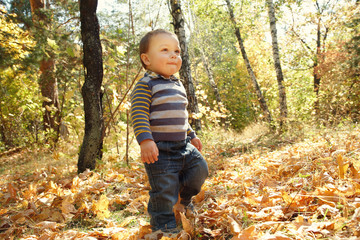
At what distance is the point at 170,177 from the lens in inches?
66.1

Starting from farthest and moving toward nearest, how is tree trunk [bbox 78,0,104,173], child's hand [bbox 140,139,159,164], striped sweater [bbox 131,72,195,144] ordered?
tree trunk [bbox 78,0,104,173]
striped sweater [bbox 131,72,195,144]
child's hand [bbox 140,139,159,164]

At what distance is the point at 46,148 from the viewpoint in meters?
6.70

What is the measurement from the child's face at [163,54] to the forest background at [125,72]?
1843 millimetres

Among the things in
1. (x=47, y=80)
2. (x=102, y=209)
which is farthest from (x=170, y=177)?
(x=47, y=80)

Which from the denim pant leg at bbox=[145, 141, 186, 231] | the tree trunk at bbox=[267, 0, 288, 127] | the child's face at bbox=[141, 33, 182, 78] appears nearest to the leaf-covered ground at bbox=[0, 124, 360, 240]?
the denim pant leg at bbox=[145, 141, 186, 231]

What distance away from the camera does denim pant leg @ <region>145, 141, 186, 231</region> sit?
64.6 inches

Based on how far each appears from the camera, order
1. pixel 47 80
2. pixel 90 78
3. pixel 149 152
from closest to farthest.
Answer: pixel 149 152 < pixel 90 78 < pixel 47 80

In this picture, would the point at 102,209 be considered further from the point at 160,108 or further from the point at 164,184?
the point at 160,108

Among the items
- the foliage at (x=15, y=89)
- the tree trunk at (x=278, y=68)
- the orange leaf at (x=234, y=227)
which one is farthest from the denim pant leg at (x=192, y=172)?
the tree trunk at (x=278, y=68)

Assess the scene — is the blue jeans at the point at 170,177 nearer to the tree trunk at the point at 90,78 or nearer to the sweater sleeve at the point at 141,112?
the sweater sleeve at the point at 141,112

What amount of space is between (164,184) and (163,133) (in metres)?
0.36

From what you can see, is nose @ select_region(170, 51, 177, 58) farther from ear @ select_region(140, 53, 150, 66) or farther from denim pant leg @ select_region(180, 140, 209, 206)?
denim pant leg @ select_region(180, 140, 209, 206)

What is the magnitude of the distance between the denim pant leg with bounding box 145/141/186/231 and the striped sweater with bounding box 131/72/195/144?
9 cm

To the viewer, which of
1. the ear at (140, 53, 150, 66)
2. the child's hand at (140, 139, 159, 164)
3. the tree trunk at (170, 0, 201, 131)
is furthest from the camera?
the tree trunk at (170, 0, 201, 131)
